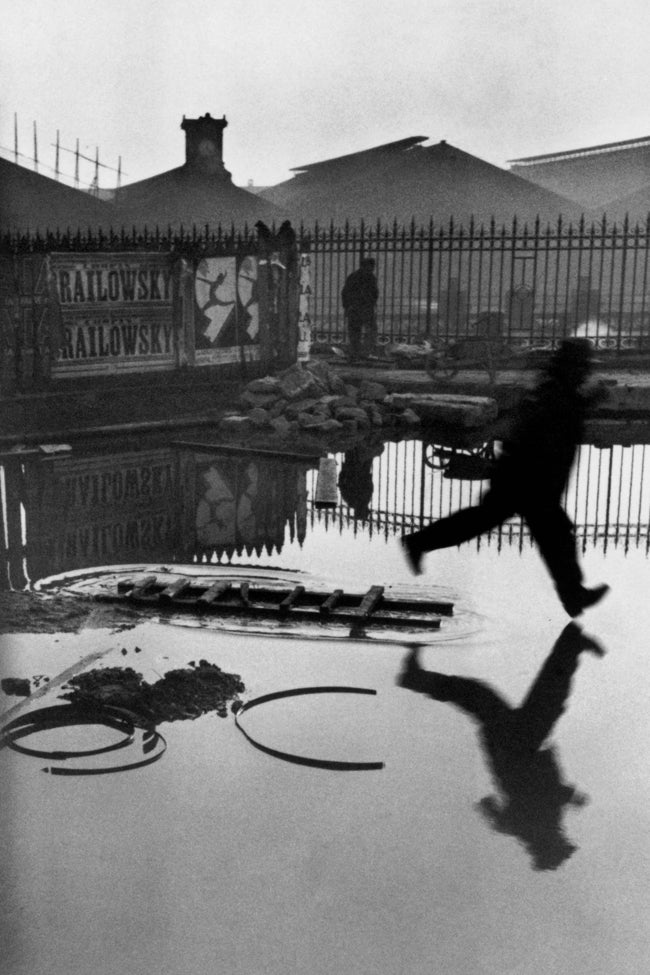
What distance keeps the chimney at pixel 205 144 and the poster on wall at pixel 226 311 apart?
24.8 m

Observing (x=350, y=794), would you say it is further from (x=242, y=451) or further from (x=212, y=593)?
(x=242, y=451)

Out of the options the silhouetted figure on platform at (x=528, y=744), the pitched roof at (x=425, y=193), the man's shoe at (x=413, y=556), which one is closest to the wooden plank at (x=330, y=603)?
the man's shoe at (x=413, y=556)

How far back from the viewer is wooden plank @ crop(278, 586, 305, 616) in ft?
23.5

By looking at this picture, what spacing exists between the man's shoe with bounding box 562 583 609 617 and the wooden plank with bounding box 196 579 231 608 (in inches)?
86.5

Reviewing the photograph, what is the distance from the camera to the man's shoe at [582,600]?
280 inches

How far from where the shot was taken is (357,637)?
6727mm

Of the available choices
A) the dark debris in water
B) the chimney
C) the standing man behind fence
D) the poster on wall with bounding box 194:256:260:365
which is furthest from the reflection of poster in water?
the chimney

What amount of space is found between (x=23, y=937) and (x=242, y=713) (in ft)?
6.59

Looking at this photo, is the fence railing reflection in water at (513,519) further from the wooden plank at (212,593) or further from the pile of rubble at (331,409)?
the wooden plank at (212,593)

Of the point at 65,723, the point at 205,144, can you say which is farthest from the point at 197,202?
the point at 65,723

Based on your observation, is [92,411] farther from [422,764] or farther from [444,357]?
[422,764]

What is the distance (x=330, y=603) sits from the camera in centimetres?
718

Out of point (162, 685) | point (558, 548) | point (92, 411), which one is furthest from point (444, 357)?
point (162, 685)

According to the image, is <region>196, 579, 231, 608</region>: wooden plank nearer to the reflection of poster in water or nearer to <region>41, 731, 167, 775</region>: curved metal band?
the reflection of poster in water
